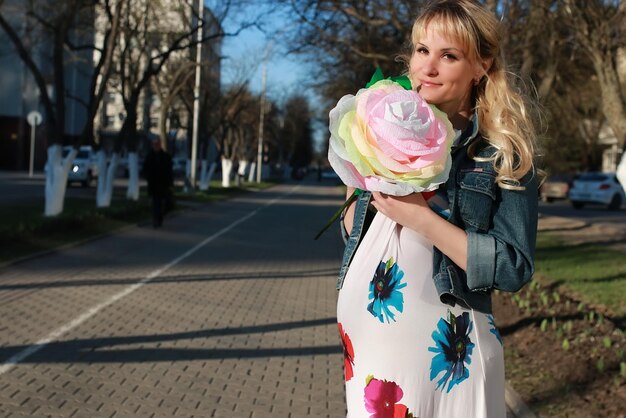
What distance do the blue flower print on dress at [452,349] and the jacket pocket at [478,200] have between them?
0.26 m

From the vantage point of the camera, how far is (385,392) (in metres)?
2.21

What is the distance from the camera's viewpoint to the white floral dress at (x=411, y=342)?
2193mm

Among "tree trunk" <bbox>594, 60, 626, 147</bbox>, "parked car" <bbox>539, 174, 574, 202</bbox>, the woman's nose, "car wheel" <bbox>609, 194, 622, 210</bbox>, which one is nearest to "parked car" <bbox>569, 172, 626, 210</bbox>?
"car wheel" <bbox>609, 194, 622, 210</bbox>

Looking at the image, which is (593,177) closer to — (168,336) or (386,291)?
(168,336)

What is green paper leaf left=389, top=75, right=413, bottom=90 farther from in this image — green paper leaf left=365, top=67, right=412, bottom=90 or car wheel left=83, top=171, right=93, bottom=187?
car wheel left=83, top=171, right=93, bottom=187

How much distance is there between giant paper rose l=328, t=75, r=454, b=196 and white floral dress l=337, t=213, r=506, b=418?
20cm

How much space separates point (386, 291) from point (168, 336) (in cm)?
606

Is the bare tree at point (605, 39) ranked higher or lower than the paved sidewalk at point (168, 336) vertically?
higher

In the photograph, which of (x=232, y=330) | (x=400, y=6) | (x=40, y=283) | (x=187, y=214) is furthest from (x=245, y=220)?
(x=232, y=330)

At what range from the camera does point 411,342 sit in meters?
2.19

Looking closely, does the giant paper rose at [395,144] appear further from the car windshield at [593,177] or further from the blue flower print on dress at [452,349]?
the car windshield at [593,177]

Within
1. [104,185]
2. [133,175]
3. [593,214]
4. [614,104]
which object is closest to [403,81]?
[614,104]

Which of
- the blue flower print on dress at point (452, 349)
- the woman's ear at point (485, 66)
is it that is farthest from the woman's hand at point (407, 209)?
the woman's ear at point (485, 66)

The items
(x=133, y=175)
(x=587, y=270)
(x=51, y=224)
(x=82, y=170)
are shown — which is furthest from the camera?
(x=82, y=170)
